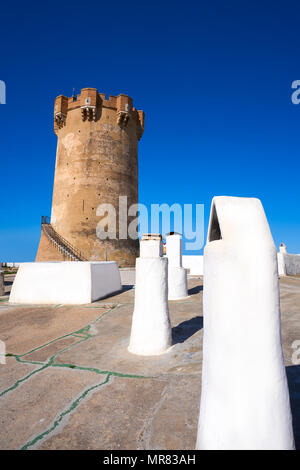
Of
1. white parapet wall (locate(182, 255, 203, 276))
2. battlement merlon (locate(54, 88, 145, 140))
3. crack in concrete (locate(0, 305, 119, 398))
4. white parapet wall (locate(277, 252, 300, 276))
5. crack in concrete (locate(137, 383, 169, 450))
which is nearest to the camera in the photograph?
crack in concrete (locate(137, 383, 169, 450))

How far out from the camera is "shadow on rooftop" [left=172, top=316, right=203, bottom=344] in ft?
16.0

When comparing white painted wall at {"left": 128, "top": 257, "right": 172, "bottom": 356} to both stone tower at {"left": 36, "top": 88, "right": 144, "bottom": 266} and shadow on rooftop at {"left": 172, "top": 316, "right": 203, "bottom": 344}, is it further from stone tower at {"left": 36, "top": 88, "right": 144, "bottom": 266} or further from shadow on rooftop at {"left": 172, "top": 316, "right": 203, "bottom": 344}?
stone tower at {"left": 36, "top": 88, "right": 144, "bottom": 266}

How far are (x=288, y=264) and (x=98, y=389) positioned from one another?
2002 cm

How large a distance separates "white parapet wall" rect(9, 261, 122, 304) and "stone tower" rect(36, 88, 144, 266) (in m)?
12.4

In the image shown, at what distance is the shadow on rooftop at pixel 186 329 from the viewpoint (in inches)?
192

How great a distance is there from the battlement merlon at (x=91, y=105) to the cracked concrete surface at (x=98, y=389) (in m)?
20.8

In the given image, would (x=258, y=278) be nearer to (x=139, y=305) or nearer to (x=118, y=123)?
(x=139, y=305)

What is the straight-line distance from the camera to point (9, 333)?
542 cm

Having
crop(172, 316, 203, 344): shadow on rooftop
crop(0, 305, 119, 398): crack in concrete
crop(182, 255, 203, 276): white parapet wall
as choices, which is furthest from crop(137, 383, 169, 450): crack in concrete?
crop(182, 255, 203, 276): white parapet wall

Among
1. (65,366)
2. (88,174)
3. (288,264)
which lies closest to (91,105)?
(88,174)

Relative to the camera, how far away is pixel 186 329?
18.0 ft

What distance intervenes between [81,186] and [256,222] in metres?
21.5

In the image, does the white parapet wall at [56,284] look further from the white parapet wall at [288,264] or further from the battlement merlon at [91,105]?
the battlement merlon at [91,105]
